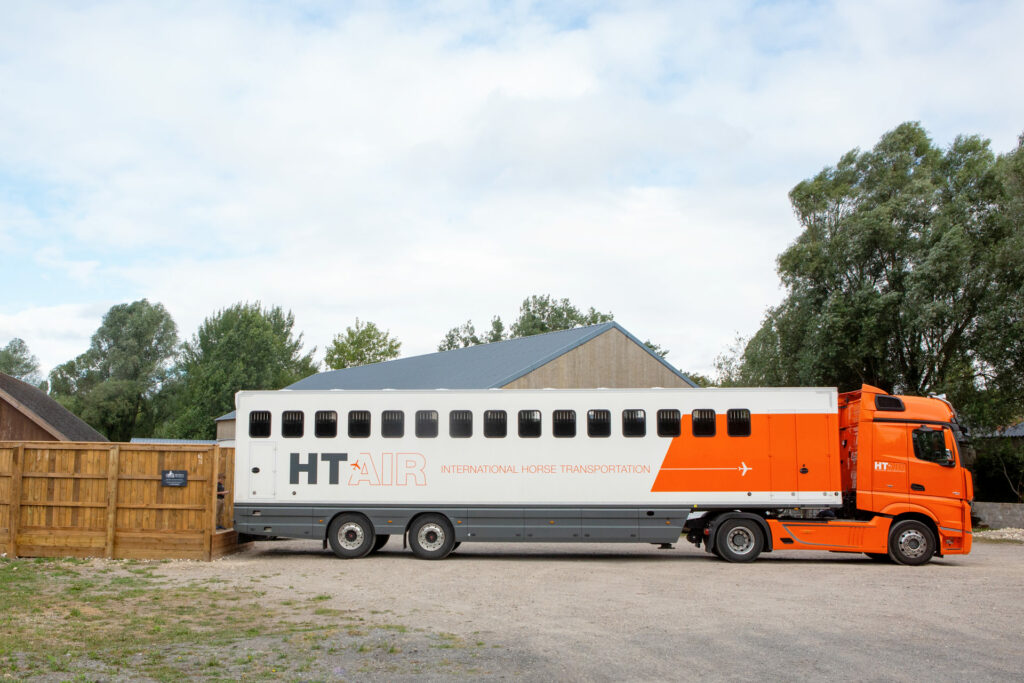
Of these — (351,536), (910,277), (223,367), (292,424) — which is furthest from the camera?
(223,367)

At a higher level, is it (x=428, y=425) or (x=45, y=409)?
(x=45, y=409)

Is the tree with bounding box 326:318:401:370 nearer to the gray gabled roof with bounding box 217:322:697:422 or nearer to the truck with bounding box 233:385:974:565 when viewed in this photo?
the gray gabled roof with bounding box 217:322:697:422

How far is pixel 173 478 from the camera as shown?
683 inches

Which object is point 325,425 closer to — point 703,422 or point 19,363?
point 703,422

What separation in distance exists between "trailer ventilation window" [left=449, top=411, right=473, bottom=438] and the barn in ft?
40.9

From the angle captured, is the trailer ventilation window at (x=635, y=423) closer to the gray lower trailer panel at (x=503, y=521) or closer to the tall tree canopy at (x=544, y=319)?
the gray lower trailer panel at (x=503, y=521)

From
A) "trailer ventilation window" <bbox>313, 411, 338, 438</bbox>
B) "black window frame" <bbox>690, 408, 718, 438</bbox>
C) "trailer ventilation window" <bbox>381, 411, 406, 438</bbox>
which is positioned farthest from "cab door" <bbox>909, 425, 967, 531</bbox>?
"trailer ventilation window" <bbox>313, 411, 338, 438</bbox>

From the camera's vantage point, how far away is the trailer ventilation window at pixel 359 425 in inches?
712

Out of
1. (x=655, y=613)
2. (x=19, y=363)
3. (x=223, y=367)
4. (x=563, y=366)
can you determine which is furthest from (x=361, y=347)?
(x=655, y=613)

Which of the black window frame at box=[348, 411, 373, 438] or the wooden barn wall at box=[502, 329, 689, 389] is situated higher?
the wooden barn wall at box=[502, 329, 689, 389]

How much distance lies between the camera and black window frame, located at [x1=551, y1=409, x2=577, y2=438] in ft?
58.6

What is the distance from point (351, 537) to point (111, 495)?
4729 mm

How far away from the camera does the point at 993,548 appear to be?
73.8ft

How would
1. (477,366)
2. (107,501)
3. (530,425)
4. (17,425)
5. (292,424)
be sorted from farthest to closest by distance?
(477,366) < (17,425) < (292,424) < (530,425) < (107,501)
